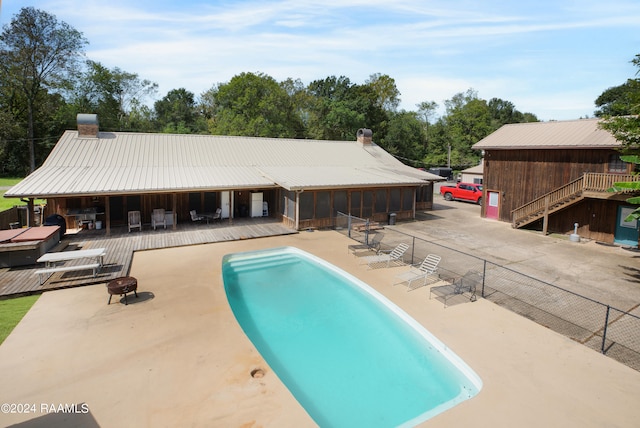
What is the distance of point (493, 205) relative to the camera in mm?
21406

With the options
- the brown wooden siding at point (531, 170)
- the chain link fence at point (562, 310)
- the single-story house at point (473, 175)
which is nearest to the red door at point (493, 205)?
the brown wooden siding at point (531, 170)

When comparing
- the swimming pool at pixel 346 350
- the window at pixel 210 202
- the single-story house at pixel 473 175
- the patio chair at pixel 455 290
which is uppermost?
the single-story house at pixel 473 175

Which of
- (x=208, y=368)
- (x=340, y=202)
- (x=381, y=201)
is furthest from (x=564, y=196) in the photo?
(x=208, y=368)

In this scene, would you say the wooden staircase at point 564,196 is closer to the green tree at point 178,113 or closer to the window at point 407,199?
the window at point 407,199

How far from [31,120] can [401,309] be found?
42948mm

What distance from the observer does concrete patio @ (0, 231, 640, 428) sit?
515 cm

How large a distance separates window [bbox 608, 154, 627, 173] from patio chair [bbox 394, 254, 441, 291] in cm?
1184

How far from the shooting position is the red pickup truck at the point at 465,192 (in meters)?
28.1

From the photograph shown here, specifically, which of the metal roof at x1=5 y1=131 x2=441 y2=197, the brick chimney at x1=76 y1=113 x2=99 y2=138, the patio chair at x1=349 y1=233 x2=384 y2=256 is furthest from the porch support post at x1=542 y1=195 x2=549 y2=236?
the brick chimney at x1=76 y1=113 x2=99 y2=138

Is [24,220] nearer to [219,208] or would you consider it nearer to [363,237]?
[219,208]

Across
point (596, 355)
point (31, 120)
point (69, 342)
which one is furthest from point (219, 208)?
point (31, 120)

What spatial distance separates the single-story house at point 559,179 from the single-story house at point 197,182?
4574mm

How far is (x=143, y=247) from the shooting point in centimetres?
1352

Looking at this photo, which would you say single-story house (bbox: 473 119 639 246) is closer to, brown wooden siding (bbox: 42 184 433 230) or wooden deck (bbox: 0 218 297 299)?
brown wooden siding (bbox: 42 184 433 230)
